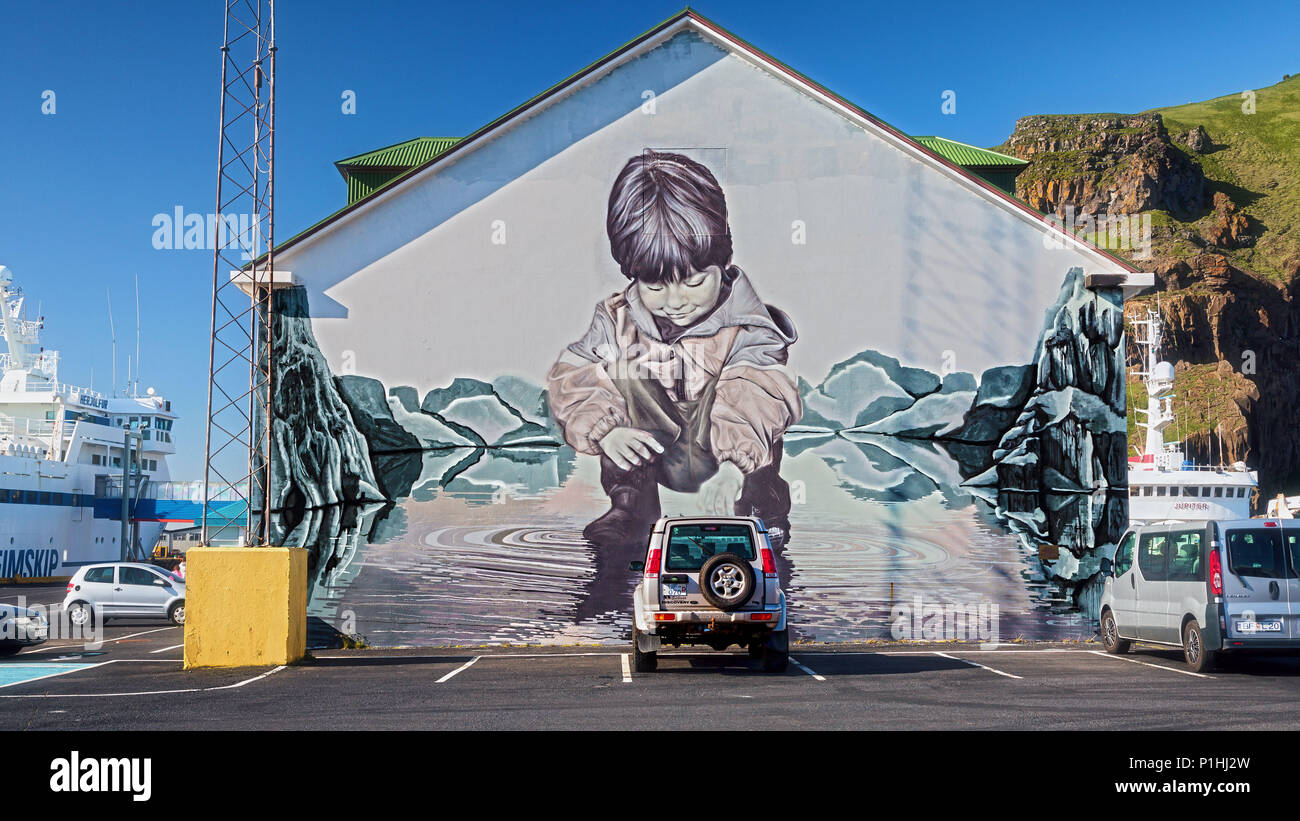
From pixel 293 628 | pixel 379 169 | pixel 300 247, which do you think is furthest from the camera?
pixel 379 169

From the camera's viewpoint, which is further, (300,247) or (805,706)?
(300,247)

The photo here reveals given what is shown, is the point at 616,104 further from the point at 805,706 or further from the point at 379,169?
the point at 805,706

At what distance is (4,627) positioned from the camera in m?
16.4

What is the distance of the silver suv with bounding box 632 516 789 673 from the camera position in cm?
1241

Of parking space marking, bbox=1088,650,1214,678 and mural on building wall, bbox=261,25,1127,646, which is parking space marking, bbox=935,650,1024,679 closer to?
mural on building wall, bbox=261,25,1127,646

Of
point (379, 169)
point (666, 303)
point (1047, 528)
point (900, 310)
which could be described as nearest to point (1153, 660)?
point (1047, 528)

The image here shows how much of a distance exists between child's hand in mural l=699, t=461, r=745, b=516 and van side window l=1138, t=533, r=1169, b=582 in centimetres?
615

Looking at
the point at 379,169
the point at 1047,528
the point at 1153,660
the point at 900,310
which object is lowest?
the point at 1153,660

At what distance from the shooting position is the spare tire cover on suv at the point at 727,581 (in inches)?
485

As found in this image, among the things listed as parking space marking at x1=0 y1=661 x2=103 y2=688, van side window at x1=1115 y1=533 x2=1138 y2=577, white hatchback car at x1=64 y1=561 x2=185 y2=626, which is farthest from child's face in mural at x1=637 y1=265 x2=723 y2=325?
white hatchback car at x1=64 y1=561 x2=185 y2=626

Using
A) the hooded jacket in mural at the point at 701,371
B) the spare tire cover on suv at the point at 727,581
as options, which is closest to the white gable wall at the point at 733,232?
the hooded jacket in mural at the point at 701,371

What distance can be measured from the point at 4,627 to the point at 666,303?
11.8 metres

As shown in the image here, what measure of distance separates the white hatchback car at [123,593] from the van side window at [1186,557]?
2100 cm

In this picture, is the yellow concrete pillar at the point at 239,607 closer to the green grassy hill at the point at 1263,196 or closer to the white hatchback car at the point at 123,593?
the white hatchback car at the point at 123,593
